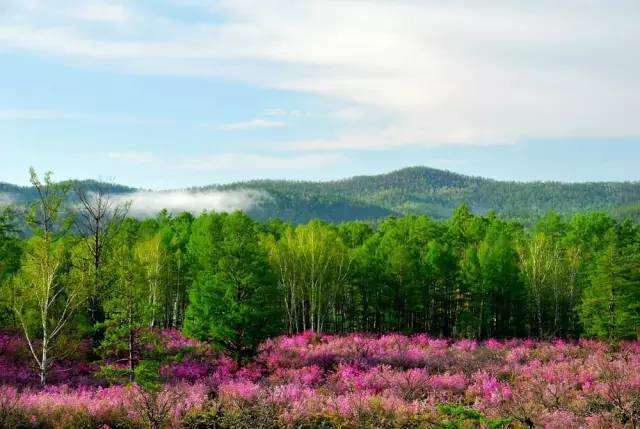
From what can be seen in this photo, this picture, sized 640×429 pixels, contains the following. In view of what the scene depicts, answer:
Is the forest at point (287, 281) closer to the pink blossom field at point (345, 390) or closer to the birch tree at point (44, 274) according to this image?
the birch tree at point (44, 274)

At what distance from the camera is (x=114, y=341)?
74.9ft

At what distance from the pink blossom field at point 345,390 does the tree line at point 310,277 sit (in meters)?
2.23

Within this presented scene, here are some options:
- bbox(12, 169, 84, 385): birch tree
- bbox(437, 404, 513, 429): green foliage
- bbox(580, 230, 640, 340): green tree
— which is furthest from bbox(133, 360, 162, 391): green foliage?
bbox(580, 230, 640, 340): green tree

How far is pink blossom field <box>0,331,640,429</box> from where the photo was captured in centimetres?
1736

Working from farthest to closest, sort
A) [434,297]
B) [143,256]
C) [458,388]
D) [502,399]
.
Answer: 1. [434,297]
2. [143,256]
3. [458,388]
4. [502,399]

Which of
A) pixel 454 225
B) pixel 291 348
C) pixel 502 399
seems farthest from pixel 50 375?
pixel 454 225

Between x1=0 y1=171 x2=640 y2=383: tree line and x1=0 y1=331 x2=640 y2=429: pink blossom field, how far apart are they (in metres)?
2.23

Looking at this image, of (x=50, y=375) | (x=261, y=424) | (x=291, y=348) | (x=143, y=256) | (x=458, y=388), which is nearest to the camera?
(x=261, y=424)

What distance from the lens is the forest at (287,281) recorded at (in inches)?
1043

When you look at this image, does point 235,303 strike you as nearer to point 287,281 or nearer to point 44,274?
point 44,274

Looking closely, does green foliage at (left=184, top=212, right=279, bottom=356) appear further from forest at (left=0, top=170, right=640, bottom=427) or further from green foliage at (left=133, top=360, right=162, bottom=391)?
green foliage at (left=133, top=360, right=162, bottom=391)

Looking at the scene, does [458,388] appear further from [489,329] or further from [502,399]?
[489,329]

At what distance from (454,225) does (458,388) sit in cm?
4598

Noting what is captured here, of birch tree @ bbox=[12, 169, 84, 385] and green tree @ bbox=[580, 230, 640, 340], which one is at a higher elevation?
birch tree @ bbox=[12, 169, 84, 385]
